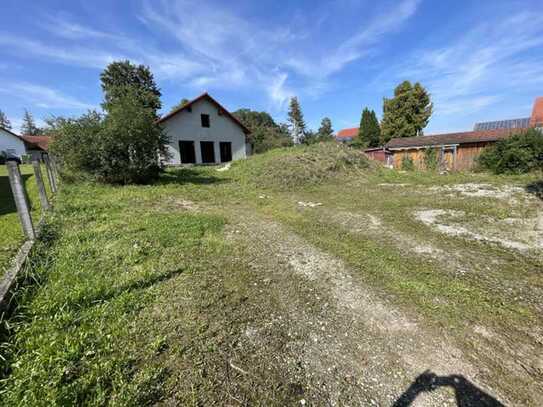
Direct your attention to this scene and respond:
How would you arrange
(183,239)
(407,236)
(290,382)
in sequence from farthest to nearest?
(407,236) < (183,239) < (290,382)

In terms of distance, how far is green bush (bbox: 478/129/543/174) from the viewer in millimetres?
11672

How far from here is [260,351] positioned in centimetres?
193

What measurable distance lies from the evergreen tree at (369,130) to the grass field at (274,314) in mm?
30777

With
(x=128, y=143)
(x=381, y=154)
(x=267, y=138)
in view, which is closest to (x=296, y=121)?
(x=267, y=138)

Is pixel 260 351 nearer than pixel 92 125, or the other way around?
pixel 260 351

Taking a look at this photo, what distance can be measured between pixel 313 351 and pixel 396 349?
67 centimetres

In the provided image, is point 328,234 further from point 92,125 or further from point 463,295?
point 92,125

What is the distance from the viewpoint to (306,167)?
11477 millimetres

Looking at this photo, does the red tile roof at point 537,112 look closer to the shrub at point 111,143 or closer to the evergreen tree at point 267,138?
the evergreen tree at point 267,138

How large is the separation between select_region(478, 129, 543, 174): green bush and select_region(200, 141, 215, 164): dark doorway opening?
1861 centimetres

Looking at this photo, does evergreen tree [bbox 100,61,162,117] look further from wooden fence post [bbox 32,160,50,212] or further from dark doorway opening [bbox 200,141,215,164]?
wooden fence post [bbox 32,160,50,212]

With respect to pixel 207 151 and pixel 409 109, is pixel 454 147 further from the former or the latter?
pixel 207 151

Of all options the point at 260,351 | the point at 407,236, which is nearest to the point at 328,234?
the point at 407,236

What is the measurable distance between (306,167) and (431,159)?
10.1m
